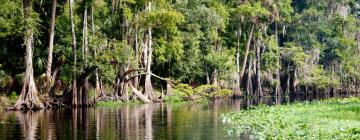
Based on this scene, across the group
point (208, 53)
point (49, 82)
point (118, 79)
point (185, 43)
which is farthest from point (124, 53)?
point (208, 53)

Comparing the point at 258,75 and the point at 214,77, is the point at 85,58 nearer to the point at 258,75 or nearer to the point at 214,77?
the point at 214,77

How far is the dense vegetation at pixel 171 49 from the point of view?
46.1m

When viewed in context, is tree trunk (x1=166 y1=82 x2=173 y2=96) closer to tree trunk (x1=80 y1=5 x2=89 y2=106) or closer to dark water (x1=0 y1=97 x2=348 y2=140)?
tree trunk (x1=80 y1=5 x2=89 y2=106)

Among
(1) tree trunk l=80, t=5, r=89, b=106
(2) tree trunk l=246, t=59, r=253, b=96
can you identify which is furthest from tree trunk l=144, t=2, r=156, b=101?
(2) tree trunk l=246, t=59, r=253, b=96

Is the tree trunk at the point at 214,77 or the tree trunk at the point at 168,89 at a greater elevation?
the tree trunk at the point at 214,77

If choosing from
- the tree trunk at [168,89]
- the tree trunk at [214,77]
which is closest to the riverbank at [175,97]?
the tree trunk at [168,89]

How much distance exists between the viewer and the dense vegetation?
46072 millimetres

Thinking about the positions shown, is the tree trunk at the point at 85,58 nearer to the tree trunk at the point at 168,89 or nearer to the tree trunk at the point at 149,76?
the tree trunk at the point at 149,76

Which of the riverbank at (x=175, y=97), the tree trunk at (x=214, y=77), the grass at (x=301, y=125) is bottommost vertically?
the grass at (x=301, y=125)

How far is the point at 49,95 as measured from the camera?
4469 centimetres

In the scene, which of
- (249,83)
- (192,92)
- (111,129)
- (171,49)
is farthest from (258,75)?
(111,129)

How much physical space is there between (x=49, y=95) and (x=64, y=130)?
784 inches

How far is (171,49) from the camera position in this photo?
60031 millimetres

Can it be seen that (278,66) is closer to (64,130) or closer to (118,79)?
(118,79)
